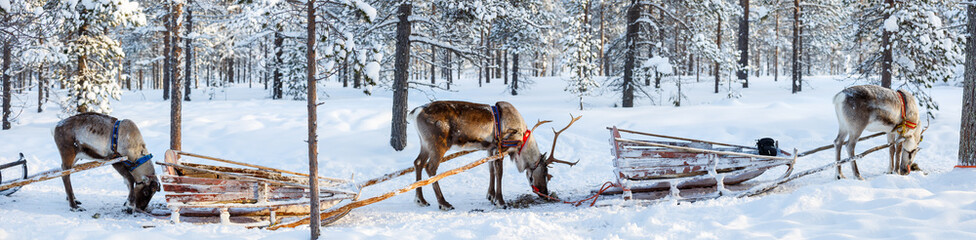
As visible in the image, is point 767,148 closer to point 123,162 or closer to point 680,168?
point 680,168

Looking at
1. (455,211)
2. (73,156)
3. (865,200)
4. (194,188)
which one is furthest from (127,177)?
(865,200)

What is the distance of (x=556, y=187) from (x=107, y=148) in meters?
6.42

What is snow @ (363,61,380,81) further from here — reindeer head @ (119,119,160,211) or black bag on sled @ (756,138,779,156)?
black bag on sled @ (756,138,779,156)

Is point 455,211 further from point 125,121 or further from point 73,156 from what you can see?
point 73,156

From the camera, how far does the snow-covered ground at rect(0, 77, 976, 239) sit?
4883 mm

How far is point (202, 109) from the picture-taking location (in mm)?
18359

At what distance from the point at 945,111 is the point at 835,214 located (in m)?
12.7

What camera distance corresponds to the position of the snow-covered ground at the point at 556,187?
4.88 metres

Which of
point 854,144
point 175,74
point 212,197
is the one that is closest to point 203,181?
point 212,197

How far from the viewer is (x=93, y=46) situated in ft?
44.3

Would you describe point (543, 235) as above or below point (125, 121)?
below

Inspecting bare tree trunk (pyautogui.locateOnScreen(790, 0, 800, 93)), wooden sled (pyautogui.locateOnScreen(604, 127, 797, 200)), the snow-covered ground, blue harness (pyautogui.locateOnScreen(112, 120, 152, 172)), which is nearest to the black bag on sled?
wooden sled (pyautogui.locateOnScreen(604, 127, 797, 200))

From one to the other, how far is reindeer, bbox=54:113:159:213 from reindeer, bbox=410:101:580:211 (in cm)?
348

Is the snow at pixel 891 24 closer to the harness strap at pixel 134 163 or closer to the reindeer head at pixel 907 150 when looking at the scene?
the reindeer head at pixel 907 150
